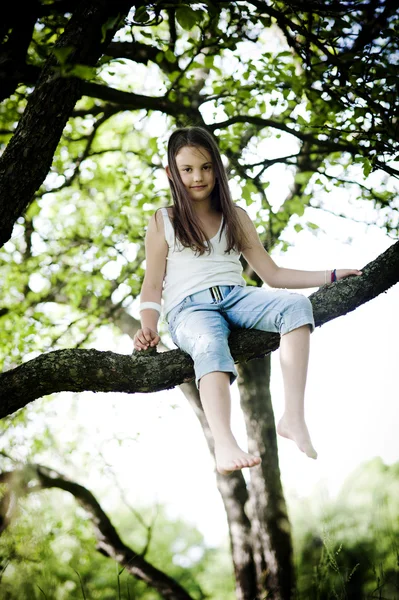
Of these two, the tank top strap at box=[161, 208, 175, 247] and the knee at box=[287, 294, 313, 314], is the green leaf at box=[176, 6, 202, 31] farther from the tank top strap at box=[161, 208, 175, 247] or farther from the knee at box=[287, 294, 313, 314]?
the knee at box=[287, 294, 313, 314]

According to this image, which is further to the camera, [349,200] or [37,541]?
[349,200]

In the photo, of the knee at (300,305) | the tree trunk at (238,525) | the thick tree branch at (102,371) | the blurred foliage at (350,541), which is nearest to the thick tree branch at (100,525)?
the tree trunk at (238,525)

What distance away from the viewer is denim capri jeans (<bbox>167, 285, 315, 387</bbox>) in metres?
2.39

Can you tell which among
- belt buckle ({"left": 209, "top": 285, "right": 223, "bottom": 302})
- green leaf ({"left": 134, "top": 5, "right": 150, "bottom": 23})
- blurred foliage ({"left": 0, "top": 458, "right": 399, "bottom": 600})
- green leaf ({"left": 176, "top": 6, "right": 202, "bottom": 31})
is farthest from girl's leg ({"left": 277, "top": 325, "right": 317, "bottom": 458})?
green leaf ({"left": 134, "top": 5, "right": 150, "bottom": 23})

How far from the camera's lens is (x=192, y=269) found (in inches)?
111

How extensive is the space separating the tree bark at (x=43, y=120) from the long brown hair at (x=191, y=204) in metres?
0.55

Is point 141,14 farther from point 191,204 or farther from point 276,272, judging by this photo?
point 276,272

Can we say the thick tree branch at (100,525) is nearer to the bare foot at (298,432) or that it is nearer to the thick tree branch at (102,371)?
the thick tree branch at (102,371)

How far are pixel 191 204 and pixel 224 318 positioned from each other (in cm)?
59

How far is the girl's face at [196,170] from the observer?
2854 millimetres

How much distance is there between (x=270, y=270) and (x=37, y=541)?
10.5 ft

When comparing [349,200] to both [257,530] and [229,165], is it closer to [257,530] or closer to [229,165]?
[229,165]

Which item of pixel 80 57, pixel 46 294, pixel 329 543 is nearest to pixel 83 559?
pixel 46 294

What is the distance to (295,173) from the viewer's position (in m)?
5.61
